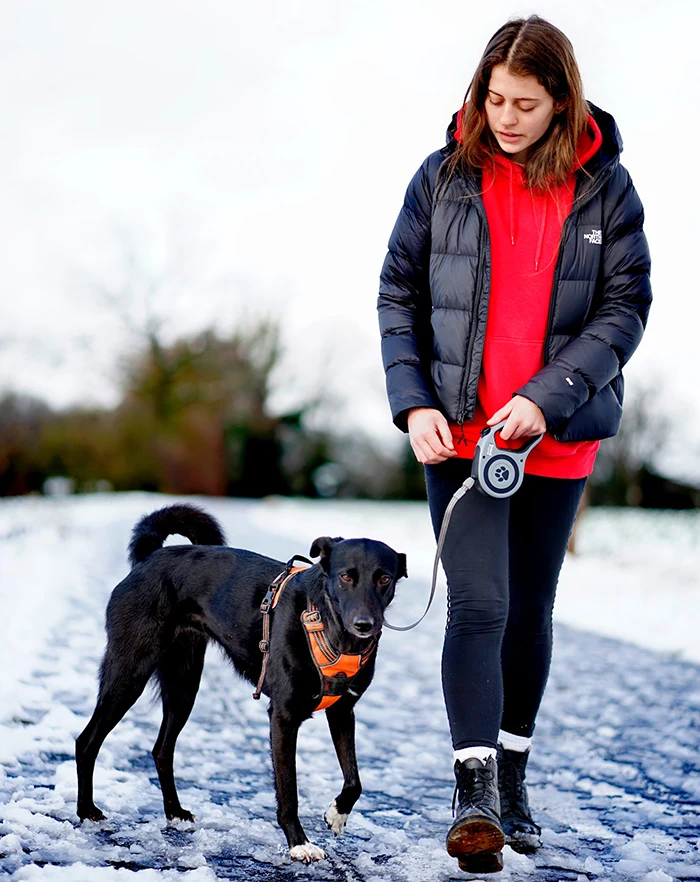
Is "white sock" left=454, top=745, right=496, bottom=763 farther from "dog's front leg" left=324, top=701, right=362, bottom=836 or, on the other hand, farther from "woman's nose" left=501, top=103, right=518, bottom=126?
"woman's nose" left=501, top=103, right=518, bottom=126

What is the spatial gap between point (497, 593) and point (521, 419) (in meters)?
0.51

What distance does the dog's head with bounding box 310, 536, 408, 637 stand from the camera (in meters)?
2.82

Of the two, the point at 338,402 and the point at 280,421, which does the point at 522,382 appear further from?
the point at 338,402

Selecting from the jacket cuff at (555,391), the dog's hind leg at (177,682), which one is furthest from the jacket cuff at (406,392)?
the dog's hind leg at (177,682)

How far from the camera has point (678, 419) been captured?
34.8 m

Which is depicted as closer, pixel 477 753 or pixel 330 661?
pixel 477 753

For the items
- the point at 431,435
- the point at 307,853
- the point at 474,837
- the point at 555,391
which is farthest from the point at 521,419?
the point at 307,853

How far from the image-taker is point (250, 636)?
3.12 m

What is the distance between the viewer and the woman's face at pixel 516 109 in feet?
8.63

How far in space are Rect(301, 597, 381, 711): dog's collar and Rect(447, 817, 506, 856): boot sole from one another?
1.98 ft

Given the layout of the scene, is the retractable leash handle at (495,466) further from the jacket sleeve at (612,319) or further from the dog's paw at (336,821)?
the dog's paw at (336,821)

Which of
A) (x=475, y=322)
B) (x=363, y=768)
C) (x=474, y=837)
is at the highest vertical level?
(x=475, y=322)

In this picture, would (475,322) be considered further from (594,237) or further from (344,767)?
(344,767)

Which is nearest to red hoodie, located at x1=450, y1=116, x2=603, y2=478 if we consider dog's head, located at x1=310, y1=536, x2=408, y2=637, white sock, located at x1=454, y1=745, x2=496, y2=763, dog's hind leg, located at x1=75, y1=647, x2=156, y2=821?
dog's head, located at x1=310, y1=536, x2=408, y2=637
